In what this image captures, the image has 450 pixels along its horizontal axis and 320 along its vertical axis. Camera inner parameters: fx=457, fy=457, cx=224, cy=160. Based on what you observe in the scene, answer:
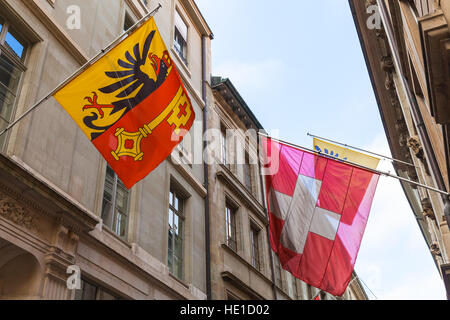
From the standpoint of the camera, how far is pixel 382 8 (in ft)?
47.8

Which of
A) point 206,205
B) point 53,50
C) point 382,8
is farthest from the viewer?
point 206,205

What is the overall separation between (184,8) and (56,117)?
42.0ft

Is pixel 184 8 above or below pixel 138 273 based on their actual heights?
above

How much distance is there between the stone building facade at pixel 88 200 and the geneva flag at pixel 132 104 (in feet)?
4.90

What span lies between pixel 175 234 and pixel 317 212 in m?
5.38

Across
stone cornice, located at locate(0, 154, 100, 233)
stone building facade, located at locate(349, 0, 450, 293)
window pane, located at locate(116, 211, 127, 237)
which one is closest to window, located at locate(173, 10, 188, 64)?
stone building facade, located at locate(349, 0, 450, 293)

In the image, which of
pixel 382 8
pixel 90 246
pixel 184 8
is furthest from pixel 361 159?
pixel 184 8

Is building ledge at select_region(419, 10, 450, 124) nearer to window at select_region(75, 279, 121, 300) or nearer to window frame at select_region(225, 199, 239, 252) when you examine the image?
window at select_region(75, 279, 121, 300)

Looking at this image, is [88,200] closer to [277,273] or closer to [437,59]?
[437,59]

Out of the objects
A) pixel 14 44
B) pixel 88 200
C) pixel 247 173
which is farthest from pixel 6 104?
pixel 247 173

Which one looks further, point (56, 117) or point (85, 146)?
point (85, 146)

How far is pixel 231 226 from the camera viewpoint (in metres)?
18.9
